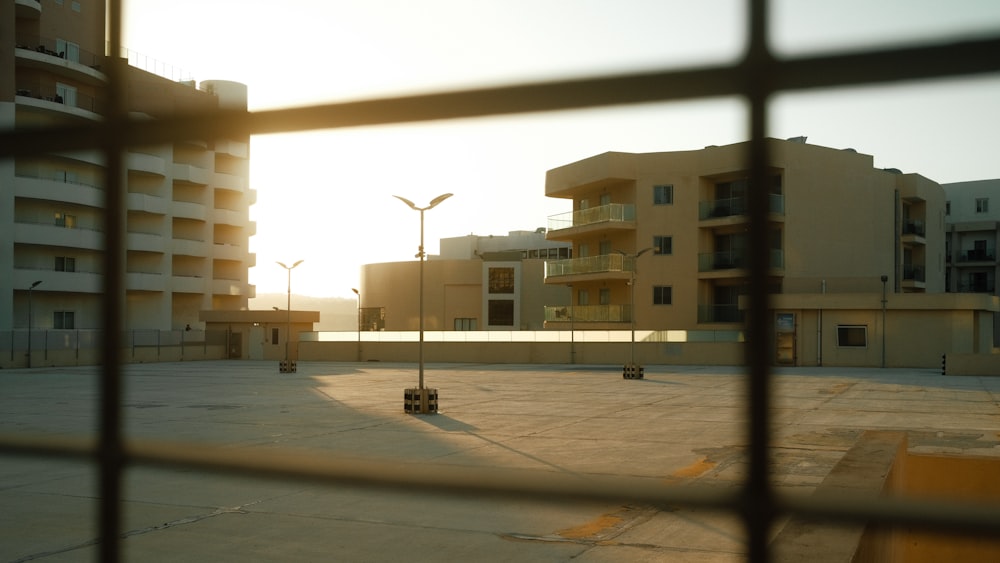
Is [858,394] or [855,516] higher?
[855,516]

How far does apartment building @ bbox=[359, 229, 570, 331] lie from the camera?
78688mm

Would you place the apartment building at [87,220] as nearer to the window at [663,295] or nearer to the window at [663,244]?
the window at [663,244]

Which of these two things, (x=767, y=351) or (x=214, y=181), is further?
(x=214, y=181)

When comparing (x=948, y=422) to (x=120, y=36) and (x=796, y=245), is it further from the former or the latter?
(x=796, y=245)

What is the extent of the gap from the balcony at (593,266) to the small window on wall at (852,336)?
11918 mm

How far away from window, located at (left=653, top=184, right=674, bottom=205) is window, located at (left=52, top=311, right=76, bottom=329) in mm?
35061

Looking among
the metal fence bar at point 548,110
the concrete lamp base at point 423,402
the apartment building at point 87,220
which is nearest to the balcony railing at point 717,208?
the apartment building at point 87,220

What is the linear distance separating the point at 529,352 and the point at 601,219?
925cm

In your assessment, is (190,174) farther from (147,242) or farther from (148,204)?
(147,242)

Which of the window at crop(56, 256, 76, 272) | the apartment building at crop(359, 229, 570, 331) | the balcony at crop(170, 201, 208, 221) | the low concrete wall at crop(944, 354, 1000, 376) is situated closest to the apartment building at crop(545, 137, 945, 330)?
the low concrete wall at crop(944, 354, 1000, 376)

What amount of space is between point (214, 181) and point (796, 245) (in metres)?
40.5

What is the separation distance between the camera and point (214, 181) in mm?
65500

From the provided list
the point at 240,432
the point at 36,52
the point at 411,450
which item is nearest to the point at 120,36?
the point at 411,450

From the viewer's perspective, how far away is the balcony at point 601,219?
2121 inches
